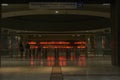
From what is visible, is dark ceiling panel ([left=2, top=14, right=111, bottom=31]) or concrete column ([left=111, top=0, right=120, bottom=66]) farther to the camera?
dark ceiling panel ([left=2, top=14, right=111, bottom=31])

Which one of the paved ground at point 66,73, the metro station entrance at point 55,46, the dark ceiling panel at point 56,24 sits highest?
the dark ceiling panel at point 56,24

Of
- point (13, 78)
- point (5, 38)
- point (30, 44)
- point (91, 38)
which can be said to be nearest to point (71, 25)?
point (91, 38)

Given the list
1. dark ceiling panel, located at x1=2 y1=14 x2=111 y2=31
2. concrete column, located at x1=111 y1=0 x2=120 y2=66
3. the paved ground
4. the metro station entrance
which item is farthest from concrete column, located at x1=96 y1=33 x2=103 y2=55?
the paved ground

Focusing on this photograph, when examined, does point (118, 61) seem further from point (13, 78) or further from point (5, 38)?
point (5, 38)

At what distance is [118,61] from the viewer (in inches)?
840

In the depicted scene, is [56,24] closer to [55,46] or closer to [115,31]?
[55,46]

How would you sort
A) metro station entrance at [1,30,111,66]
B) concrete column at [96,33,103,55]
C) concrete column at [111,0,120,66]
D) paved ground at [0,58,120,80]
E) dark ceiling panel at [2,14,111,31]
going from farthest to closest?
concrete column at [96,33,103,55] < dark ceiling panel at [2,14,111,31] < metro station entrance at [1,30,111,66] < concrete column at [111,0,120,66] < paved ground at [0,58,120,80]

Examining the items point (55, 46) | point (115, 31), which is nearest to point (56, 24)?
point (55, 46)

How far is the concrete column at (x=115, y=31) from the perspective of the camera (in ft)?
70.4

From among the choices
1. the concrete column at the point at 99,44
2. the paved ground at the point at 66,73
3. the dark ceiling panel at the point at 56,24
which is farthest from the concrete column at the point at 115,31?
the concrete column at the point at 99,44

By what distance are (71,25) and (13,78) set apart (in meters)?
22.0

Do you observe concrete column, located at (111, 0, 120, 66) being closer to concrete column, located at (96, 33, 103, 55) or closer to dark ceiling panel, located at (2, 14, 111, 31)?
dark ceiling panel, located at (2, 14, 111, 31)

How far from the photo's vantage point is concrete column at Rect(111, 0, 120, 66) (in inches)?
845

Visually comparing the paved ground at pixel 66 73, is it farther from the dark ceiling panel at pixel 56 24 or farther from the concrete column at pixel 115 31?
the dark ceiling panel at pixel 56 24
